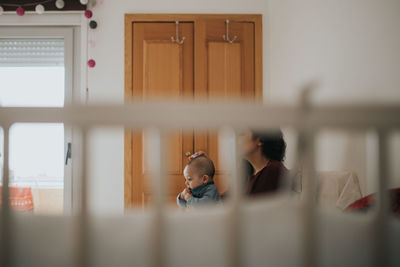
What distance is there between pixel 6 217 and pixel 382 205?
2.05ft

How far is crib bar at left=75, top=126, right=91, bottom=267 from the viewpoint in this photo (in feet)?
1.47

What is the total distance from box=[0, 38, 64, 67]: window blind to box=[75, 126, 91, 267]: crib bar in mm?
2291

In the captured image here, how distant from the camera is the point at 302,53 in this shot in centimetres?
173

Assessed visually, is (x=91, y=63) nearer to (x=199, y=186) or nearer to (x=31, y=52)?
(x=31, y=52)

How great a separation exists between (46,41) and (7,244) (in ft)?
7.76

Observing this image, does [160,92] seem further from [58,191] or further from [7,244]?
[7,244]

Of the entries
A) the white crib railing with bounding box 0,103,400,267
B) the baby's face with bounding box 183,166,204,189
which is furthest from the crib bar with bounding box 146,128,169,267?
the baby's face with bounding box 183,166,204,189

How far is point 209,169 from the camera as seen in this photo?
4.92ft

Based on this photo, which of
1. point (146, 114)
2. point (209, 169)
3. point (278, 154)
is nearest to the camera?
point (146, 114)

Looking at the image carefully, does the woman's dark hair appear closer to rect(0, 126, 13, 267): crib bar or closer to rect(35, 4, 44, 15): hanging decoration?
rect(0, 126, 13, 267): crib bar

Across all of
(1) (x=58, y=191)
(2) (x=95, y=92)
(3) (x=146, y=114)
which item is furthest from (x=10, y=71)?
(3) (x=146, y=114)

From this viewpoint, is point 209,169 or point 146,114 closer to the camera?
point 146,114

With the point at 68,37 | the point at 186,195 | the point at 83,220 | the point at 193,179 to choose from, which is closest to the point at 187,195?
the point at 186,195

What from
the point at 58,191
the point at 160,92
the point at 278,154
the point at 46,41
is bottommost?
the point at 58,191
